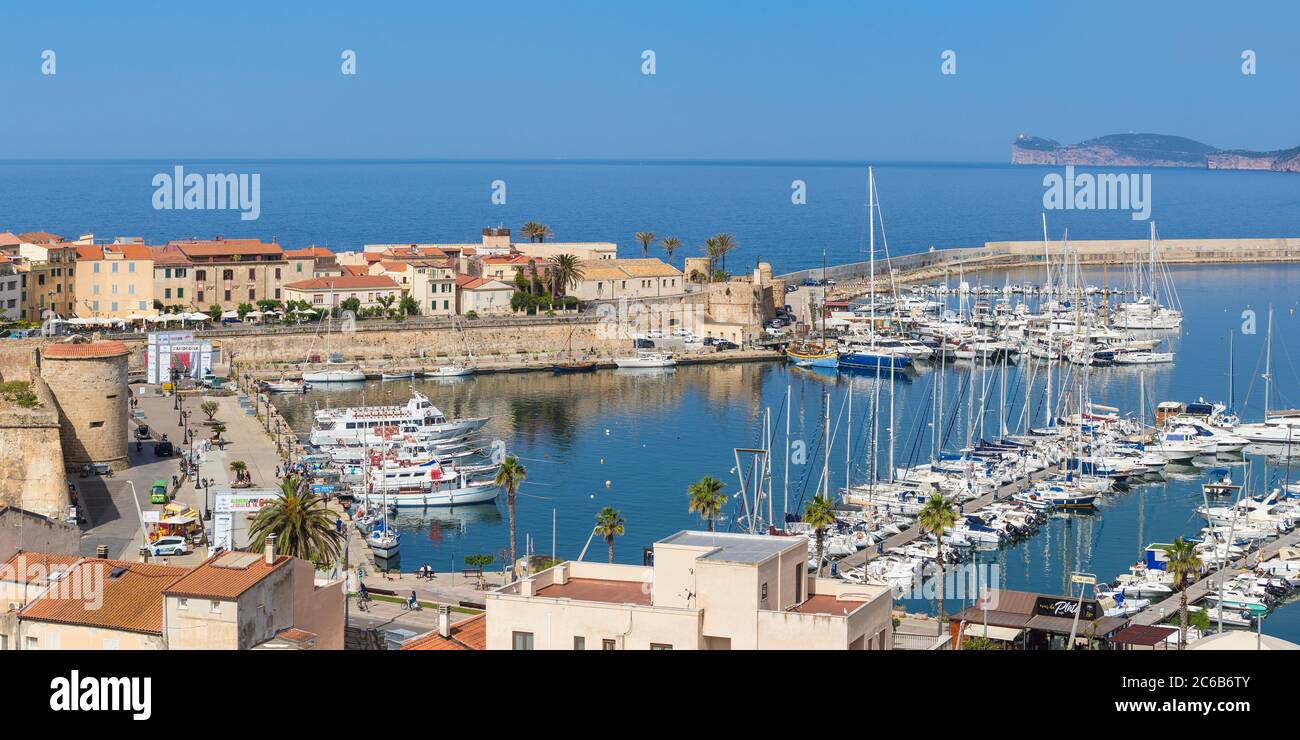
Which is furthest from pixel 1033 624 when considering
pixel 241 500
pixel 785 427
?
pixel 785 427

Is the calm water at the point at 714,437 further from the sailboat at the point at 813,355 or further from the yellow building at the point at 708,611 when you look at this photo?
the yellow building at the point at 708,611

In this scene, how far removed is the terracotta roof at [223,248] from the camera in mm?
73125

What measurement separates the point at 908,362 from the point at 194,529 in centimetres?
4540

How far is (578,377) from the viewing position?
7081cm

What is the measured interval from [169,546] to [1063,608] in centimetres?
1773

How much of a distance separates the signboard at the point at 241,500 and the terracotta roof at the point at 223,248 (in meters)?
40.5

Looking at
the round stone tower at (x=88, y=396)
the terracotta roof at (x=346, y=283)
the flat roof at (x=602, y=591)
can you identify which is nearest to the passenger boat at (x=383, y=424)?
the round stone tower at (x=88, y=396)

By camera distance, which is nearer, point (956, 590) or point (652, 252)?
point (956, 590)

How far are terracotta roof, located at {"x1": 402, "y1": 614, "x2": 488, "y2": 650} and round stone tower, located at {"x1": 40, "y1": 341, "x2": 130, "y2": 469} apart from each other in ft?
77.1

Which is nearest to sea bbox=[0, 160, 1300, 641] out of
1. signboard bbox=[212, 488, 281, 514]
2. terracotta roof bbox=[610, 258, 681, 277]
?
signboard bbox=[212, 488, 281, 514]

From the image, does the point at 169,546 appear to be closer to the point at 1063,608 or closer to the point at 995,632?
the point at 995,632
